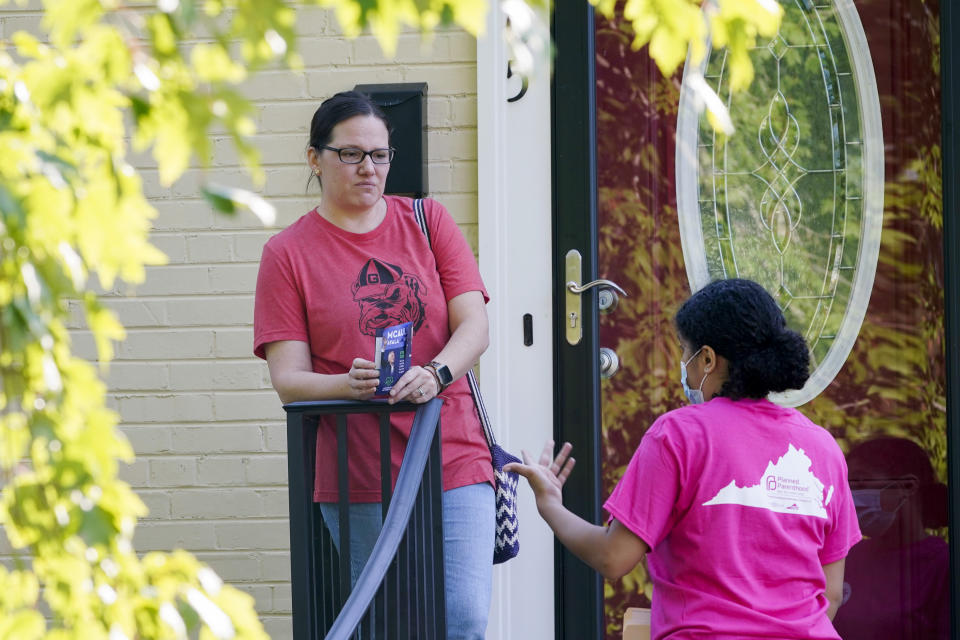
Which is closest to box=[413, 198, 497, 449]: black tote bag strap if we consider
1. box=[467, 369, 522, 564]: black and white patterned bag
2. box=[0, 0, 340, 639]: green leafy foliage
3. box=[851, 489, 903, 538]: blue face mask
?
box=[467, 369, 522, 564]: black and white patterned bag

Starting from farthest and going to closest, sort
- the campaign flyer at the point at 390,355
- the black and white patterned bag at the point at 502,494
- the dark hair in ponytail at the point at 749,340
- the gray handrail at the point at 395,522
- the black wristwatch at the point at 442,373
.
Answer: the black and white patterned bag at the point at 502,494
the black wristwatch at the point at 442,373
the campaign flyer at the point at 390,355
the dark hair in ponytail at the point at 749,340
the gray handrail at the point at 395,522

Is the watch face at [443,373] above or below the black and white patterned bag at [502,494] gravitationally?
above

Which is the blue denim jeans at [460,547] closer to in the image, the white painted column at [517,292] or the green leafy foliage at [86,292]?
the white painted column at [517,292]

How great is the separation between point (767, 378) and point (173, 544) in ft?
6.45

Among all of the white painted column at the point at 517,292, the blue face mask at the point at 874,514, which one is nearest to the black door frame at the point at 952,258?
the blue face mask at the point at 874,514

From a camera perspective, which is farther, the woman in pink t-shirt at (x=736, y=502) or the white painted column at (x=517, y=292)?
the white painted column at (x=517, y=292)

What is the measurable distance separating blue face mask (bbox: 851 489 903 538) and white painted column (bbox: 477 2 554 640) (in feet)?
2.91

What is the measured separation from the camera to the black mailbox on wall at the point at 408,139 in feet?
10.6

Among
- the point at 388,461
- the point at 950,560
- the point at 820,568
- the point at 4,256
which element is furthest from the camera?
the point at 950,560

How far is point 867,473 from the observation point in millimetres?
3268

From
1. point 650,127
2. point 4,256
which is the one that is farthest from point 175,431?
point 4,256

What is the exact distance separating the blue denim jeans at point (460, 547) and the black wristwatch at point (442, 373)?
0.25 m

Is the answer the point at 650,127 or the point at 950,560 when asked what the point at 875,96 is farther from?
the point at 950,560

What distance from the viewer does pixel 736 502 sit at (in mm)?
2027
